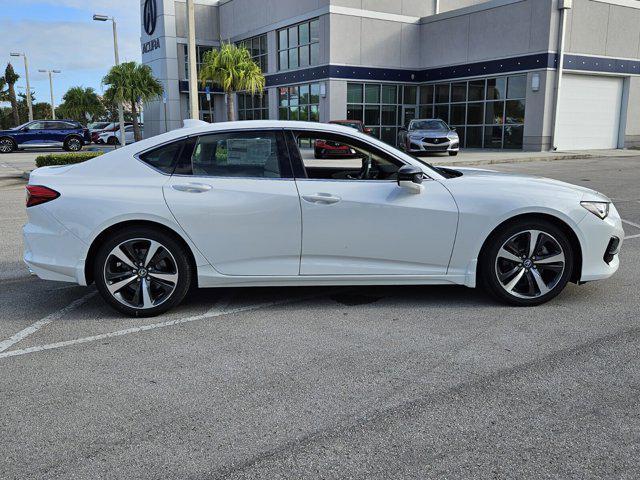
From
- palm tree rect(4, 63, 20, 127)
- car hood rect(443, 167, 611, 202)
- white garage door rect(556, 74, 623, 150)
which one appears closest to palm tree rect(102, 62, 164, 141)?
white garage door rect(556, 74, 623, 150)

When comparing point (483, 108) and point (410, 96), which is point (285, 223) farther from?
point (410, 96)

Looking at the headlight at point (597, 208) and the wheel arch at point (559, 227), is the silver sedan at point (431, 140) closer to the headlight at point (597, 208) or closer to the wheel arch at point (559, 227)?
the headlight at point (597, 208)

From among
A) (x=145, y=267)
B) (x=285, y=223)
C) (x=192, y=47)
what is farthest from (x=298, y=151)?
(x=192, y=47)

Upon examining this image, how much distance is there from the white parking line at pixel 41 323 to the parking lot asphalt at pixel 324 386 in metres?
0.02

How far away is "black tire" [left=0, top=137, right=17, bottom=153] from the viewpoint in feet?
102

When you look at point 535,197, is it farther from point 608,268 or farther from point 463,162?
point 463,162

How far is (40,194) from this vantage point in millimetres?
4727

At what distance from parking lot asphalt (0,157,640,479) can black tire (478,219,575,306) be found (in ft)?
0.40

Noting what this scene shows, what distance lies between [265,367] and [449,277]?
6.06 ft

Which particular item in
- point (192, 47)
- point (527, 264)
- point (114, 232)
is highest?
point (192, 47)

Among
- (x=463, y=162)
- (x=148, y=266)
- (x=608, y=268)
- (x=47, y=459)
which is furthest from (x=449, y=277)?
(x=463, y=162)

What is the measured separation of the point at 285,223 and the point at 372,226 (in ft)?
2.27

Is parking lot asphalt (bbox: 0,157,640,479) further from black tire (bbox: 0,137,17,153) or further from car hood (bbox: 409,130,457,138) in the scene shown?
black tire (bbox: 0,137,17,153)

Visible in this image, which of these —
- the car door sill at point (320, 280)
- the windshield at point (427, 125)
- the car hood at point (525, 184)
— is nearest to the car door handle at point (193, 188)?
the car door sill at point (320, 280)
